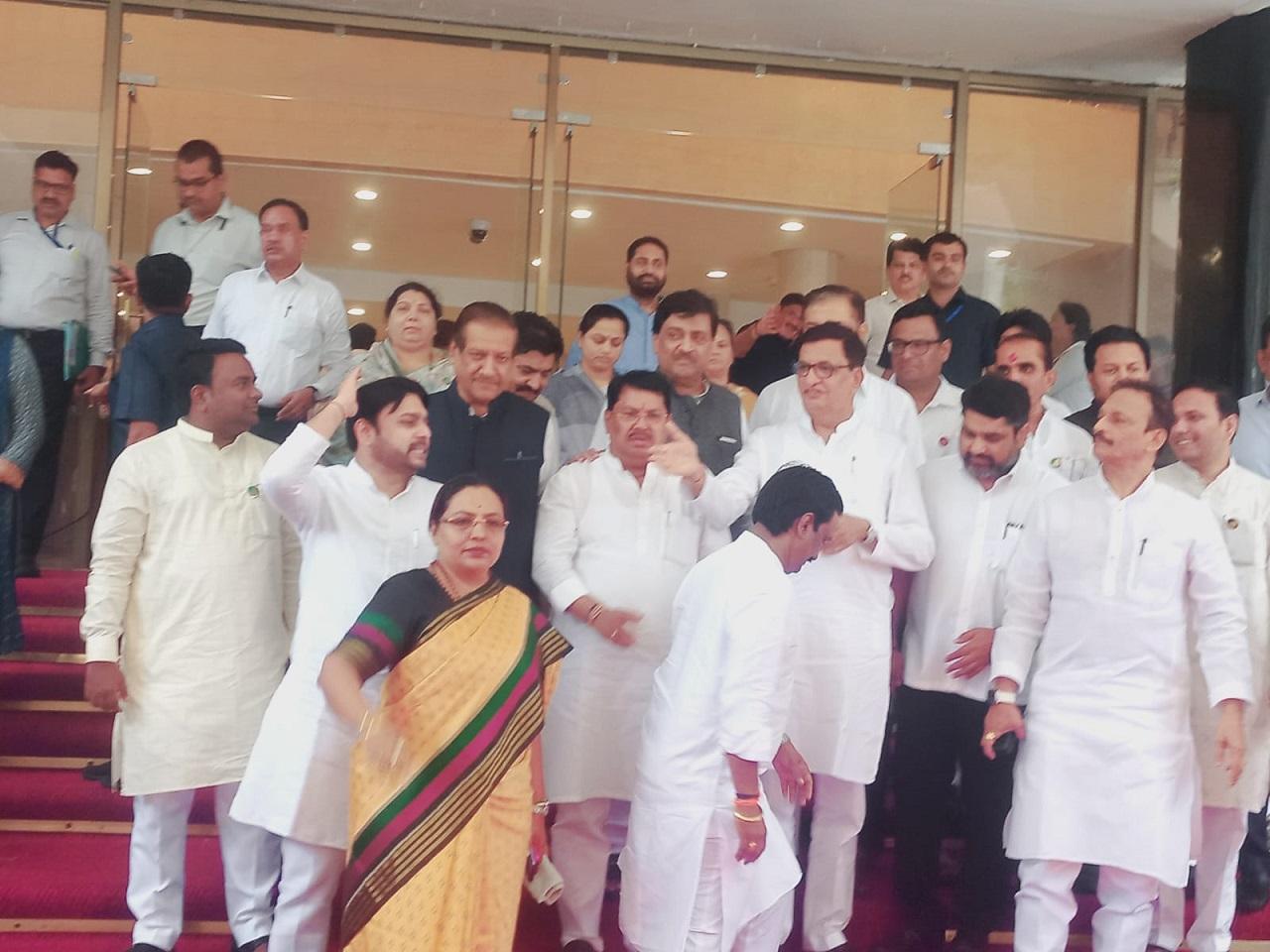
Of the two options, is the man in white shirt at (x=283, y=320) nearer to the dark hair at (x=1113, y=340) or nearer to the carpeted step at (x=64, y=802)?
the carpeted step at (x=64, y=802)

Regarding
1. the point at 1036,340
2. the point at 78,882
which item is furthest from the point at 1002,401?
the point at 78,882

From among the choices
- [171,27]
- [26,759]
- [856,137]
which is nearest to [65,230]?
[171,27]

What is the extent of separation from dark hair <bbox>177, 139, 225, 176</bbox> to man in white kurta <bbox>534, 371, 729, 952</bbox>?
257 centimetres

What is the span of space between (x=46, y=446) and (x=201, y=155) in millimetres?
1293

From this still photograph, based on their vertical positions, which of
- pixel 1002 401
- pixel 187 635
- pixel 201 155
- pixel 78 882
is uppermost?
pixel 201 155

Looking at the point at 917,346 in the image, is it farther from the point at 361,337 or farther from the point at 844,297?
the point at 361,337

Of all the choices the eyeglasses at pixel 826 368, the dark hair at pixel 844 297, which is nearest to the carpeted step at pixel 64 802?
the eyeglasses at pixel 826 368

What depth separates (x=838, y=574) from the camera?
12.0 feet

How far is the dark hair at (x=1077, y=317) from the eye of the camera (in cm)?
630

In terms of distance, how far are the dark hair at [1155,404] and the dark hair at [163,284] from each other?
2855 millimetres

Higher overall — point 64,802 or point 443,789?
point 443,789

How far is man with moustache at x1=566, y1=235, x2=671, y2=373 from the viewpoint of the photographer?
16.5 feet

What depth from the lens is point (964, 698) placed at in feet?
12.5

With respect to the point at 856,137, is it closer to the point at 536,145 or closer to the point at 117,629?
the point at 536,145
